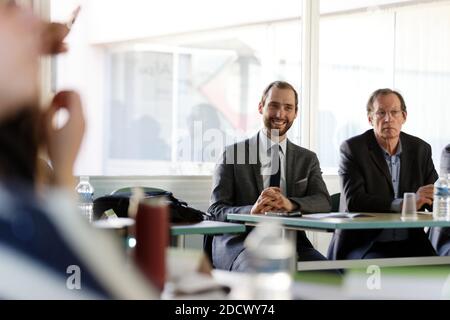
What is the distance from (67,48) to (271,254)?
457 mm

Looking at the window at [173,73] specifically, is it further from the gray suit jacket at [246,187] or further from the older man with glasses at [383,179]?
the older man with glasses at [383,179]

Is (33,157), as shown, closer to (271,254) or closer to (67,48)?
(67,48)

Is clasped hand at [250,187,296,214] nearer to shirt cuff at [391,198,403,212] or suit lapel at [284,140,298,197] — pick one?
suit lapel at [284,140,298,197]

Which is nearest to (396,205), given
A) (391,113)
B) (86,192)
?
(391,113)

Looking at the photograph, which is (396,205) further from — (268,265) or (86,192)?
(268,265)

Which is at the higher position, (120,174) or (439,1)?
(439,1)

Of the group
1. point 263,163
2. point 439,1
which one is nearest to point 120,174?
point 263,163

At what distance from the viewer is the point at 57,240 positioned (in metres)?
1.12

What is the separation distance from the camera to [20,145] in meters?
1.14

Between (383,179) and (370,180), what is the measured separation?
8cm

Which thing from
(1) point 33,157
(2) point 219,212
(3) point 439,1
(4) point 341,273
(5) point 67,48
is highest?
(3) point 439,1

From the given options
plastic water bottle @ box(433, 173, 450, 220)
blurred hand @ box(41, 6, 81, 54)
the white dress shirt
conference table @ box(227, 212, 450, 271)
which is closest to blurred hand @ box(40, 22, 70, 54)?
blurred hand @ box(41, 6, 81, 54)

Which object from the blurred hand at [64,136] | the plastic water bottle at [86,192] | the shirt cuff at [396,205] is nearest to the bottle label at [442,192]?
the shirt cuff at [396,205]

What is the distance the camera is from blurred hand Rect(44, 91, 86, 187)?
1.19 meters
